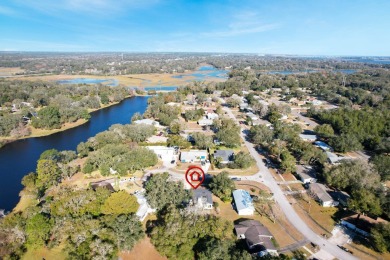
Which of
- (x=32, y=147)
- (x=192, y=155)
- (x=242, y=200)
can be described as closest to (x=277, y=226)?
(x=242, y=200)

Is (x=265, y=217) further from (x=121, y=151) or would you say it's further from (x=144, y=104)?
(x=144, y=104)

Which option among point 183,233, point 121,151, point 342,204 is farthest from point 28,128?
point 342,204

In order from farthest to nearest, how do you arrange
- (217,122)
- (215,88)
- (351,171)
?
(215,88) < (217,122) < (351,171)

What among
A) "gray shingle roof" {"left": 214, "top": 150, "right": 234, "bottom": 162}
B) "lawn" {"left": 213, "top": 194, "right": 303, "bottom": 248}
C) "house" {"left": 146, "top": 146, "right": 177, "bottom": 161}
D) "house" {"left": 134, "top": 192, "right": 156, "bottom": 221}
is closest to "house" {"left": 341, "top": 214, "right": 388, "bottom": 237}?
"lawn" {"left": 213, "top": 194, "right": 303, "bottom": 248}

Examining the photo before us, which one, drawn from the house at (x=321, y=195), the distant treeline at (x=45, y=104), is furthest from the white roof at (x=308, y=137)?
the distant treeline at (x=45, y=104)

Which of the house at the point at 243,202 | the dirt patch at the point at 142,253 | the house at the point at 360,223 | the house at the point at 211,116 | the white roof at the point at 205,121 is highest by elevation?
the house at the point at 211,116

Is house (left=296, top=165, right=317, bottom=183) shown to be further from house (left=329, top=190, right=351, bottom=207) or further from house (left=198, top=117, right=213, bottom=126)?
A: house (left=198, top=117, right=213, bottom=126)

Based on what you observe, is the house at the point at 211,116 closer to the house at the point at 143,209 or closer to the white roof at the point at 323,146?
the white roof at the point at 323,146
